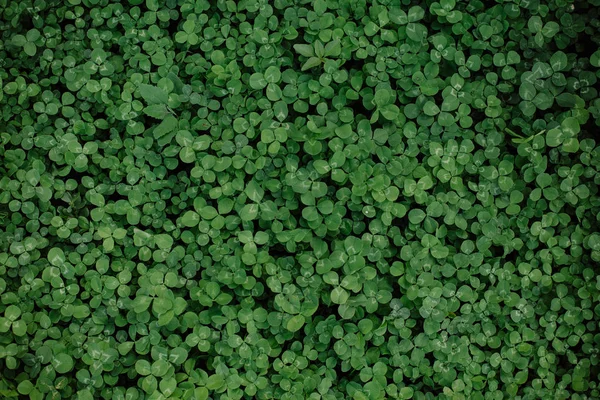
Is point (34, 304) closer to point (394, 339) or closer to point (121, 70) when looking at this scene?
point (121, 70)

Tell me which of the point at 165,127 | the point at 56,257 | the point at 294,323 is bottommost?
the point at 294,323

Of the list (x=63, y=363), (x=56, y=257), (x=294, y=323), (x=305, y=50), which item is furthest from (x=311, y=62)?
(x=63, y=363)

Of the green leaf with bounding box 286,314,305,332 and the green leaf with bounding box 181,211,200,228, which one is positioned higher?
the green leaf with bounding box 181,211,200,228

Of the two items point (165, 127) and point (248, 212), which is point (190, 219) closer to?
point (248, 212)

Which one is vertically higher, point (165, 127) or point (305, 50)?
point (305, 50)

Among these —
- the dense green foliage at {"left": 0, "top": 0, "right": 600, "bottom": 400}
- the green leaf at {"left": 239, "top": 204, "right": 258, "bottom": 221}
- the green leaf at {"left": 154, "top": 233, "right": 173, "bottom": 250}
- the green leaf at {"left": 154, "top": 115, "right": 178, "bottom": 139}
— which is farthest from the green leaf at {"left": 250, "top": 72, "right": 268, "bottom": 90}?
the green leaf at {"left": 154, "top": 233, "right": 173, "bottom": 250}

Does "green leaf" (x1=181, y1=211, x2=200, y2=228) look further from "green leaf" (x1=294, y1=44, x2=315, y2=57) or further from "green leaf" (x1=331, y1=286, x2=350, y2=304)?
"green leaf" (x1=294, y1=44, x2=315, y2=57)

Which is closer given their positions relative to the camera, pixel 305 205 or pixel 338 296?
pixel 338 296

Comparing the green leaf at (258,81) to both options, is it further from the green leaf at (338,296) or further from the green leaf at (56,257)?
the green leaf at (56,257)

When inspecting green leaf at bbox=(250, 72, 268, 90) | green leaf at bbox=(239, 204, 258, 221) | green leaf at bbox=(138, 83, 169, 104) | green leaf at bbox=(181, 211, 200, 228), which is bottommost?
green leaf at bbox=(181, 211, 200, 228)
